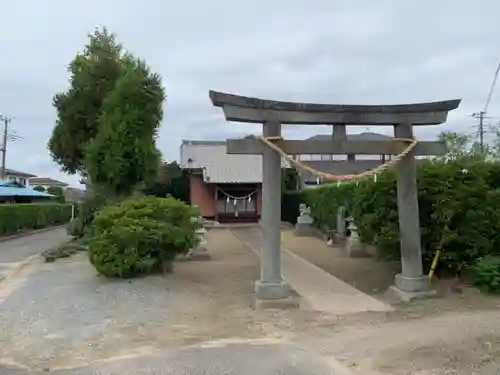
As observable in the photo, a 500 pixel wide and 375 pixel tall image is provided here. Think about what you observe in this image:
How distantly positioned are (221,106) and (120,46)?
18.0 meters

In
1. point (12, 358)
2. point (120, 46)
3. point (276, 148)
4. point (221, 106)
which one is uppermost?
point (120, 46)

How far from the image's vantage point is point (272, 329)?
7637 mm

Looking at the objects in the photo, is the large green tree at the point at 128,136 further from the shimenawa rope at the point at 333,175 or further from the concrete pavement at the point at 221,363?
the concrete pavement at the point at 221,363

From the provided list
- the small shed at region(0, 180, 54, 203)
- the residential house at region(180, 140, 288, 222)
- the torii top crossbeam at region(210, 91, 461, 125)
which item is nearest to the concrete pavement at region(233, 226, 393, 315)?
the torii top crossbeam at region(210, 91, 461, 125)

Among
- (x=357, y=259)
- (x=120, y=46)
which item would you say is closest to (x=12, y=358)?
(x=357, y=259)

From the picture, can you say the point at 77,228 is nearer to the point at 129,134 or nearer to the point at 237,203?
the point at 129,134

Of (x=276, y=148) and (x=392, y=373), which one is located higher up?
(x=276, y=148)

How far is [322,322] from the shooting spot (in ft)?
26.1

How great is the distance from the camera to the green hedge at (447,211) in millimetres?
9742

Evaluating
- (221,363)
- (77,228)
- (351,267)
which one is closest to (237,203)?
(77,228)

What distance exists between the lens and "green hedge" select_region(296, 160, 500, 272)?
9.74 meters

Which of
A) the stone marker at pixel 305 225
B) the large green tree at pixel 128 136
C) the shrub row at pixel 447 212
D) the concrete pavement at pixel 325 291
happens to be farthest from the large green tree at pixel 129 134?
the stone marker at pixel 305 225

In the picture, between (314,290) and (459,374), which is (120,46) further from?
(459,374)

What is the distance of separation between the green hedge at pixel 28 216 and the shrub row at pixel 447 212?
22152mm
